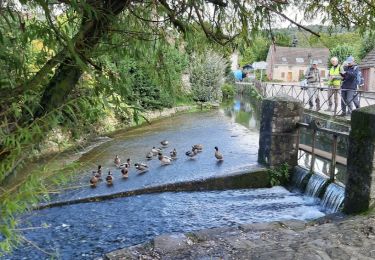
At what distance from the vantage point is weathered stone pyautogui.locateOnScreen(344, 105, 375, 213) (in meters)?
5.53

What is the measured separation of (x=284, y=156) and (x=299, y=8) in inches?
209

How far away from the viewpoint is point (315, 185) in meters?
7.79

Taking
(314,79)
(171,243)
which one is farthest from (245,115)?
(171,243)

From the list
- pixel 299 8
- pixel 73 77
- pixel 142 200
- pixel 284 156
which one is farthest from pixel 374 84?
pixel 73 77

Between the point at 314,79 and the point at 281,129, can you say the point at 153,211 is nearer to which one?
the point at 281,129

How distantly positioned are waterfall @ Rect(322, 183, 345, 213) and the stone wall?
155 cm

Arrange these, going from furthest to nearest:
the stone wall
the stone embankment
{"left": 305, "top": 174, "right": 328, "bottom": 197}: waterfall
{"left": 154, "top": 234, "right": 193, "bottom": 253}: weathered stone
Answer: the stone wall → {"left": 305, "top": 174, "right": 328, "bottom": 197}: waterfall → {"left": 154, "top": 234, "right": 193, "bottom": 253}: weathered stone → the stone embankment

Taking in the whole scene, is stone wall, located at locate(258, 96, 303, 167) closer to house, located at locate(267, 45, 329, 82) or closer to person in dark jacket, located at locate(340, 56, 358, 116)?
person in dark jacket, located at locate(340, 56, 358, 116)

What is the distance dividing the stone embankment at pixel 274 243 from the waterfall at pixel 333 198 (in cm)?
120

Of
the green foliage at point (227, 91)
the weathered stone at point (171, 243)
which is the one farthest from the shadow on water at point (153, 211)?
the green foliage at point (227, 91)

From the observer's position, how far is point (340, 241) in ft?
14.7

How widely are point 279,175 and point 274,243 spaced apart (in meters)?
4.04

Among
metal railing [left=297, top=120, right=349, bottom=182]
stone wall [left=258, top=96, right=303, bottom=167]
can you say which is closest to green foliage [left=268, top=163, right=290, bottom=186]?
stone wall [left=258, top=96, right=303, bottom=167]

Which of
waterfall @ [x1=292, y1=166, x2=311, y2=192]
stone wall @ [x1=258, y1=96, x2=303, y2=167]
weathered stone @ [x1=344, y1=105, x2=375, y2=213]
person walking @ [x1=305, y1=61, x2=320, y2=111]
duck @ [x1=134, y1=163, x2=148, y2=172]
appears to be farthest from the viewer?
person walking @ [x1=305, y1=61, x2=320, y2=111]
